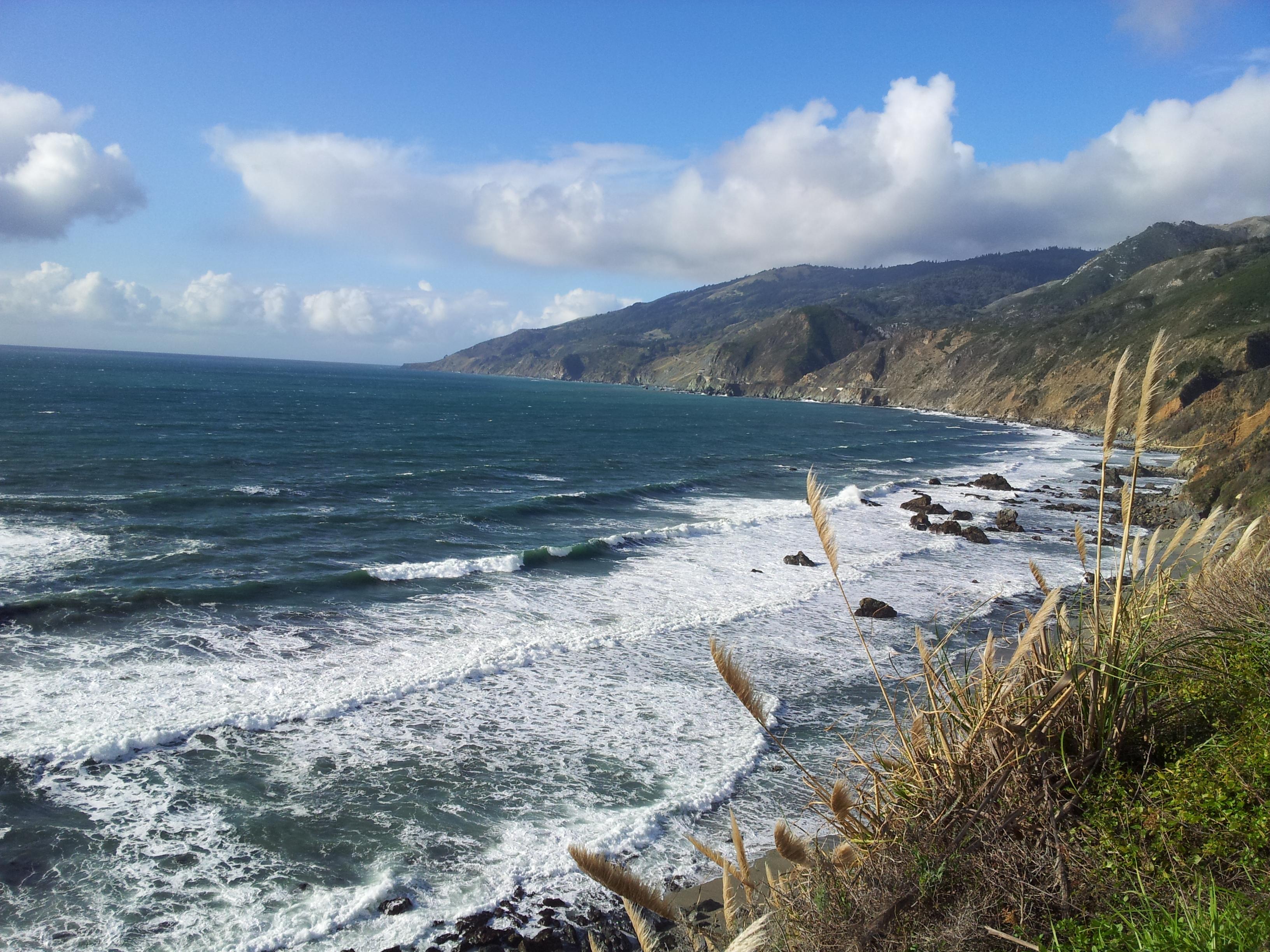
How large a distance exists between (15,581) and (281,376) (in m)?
162

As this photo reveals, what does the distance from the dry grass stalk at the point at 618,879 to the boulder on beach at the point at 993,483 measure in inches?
1566

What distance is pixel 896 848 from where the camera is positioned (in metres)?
3.42

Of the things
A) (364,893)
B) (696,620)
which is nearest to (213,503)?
(696,620)

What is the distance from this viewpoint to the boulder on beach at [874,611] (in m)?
16.5

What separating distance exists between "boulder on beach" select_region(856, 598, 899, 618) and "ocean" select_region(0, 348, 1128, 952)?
0.19m

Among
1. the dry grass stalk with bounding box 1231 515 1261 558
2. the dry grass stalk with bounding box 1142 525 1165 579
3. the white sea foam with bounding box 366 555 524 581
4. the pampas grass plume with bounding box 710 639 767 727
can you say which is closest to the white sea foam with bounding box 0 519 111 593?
the white sea foam with bounding box 366 555 524 581

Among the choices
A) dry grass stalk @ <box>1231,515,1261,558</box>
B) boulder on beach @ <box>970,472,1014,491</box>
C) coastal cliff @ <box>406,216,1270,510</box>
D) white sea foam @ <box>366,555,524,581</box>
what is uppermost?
coastal cliff @ <box>406,216,1270,510</box>

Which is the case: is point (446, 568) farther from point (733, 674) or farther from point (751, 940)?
point (751, 940)

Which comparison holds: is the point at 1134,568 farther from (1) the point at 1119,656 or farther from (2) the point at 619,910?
(2) the point at 619,910

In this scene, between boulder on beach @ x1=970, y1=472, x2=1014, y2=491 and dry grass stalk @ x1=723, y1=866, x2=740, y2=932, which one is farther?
boulder on beach @ x1=970, y1=472, x2=1014, y2=491

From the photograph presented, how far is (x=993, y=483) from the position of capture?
125 feet

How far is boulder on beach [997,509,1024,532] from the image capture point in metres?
27.6

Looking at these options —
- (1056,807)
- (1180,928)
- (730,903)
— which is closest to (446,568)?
(730,903)

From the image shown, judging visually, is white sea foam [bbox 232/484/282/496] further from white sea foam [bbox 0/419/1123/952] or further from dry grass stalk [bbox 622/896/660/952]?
dry grass stalk [bbox 622/896/660/952]
